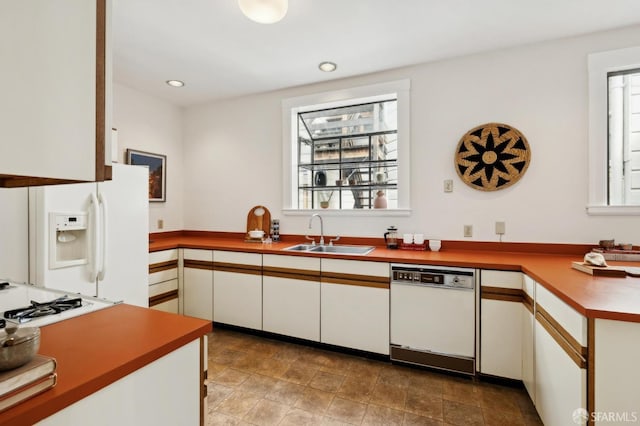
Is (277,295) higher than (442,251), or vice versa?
(442,251)

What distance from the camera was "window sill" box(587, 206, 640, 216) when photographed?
2.30 meters

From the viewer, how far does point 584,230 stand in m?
2.43

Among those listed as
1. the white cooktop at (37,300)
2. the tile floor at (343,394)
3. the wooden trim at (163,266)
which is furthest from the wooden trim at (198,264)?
the white cooktop at (37,300)

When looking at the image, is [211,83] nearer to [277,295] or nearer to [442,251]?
[277,295]

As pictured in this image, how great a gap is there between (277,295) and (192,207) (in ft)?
6.42

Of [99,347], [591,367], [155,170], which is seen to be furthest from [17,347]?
[155,170]

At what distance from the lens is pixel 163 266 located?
3152 millimetres

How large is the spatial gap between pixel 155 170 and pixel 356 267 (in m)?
2.74

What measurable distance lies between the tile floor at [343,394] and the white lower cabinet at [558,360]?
1.12 ft

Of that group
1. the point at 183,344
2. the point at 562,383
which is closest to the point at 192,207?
the point at 183,344

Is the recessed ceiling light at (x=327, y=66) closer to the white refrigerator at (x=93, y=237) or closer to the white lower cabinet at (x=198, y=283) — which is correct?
the white refrigerator at (x=93, y=237)

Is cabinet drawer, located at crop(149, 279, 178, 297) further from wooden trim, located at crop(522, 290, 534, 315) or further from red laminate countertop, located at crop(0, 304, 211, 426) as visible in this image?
wooden trim, located at crop(522, 290, 534, 315)

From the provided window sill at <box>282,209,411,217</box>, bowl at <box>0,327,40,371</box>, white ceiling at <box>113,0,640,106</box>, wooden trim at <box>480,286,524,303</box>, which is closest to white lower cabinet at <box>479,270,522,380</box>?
wooden trim at <box>480,286,524,303</box>

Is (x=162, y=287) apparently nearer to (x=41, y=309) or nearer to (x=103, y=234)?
(x=103, y=234)
